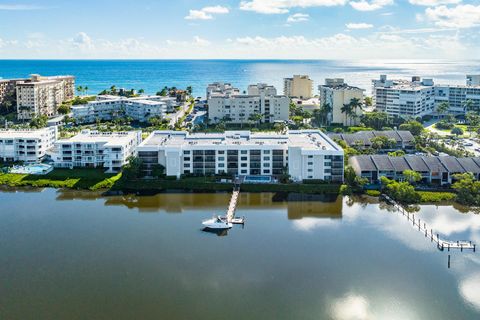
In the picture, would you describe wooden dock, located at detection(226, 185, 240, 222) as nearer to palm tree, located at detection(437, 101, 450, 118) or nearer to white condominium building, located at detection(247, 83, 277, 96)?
white condominium building, located at detection(247, 83, 277, 96)

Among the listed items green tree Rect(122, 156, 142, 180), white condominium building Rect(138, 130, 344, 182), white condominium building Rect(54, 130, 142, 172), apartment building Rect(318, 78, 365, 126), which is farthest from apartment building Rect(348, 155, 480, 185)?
apartment building Rect(318, 78, 365, 126)

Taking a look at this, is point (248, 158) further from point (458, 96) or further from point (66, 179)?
point (458, 96)

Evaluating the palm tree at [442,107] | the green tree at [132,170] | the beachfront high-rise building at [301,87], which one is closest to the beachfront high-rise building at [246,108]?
the palm tree at [442,107]

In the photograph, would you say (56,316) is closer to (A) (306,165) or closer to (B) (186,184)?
(B) (186,184)

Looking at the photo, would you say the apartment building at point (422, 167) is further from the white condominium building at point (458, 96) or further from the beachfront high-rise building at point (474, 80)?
the beachfront high-rise building at point (474, 80)

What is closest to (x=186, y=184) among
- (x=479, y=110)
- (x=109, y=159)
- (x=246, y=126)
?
(x=109, y=159)

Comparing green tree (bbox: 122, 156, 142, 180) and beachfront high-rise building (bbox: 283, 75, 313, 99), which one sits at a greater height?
beachfront high-rise building (bbox: 283, 75, 313, 99)
